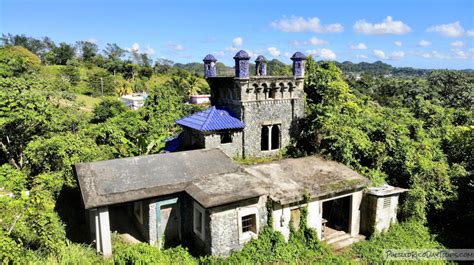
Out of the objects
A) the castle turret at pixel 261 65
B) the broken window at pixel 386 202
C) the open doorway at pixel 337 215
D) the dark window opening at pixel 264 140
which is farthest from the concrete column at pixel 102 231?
the castle turret at pixel 261 65

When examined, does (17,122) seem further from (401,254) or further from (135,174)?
(401,254)

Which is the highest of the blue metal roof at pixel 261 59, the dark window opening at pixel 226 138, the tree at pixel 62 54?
the tree at pixel 62 54

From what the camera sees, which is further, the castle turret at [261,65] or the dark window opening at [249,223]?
the castle turret at [261,65]

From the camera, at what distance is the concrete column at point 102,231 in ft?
39.5

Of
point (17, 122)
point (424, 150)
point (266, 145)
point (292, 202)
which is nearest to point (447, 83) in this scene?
point (424, 150)

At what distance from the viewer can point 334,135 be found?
18469 mm

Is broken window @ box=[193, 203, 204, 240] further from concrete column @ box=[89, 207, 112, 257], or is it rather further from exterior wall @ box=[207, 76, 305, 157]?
exterior wall @ box=[207, 76, 305, 157]

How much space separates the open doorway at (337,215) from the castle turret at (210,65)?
10.1 meters

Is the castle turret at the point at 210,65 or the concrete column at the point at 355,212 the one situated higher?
the castle turret at the point at 210,65

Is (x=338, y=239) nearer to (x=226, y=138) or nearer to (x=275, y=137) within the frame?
(x=275, y=137)

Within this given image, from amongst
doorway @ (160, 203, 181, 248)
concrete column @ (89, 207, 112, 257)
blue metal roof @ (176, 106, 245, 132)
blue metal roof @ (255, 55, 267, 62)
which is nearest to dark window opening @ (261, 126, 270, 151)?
blue metal roof @ (176, 106, 245, 132)

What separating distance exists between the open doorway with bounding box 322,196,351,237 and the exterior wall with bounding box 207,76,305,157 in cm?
482

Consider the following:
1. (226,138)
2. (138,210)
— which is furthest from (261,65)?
(138,210)

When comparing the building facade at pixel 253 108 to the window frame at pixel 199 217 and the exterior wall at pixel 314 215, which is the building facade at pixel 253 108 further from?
the exterior wall at pixel 314 215
